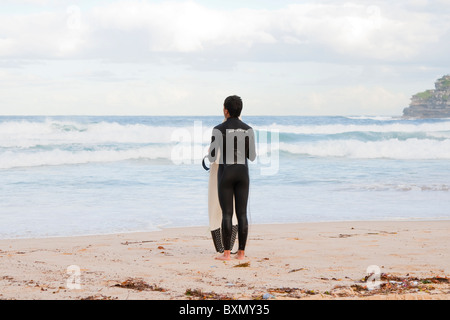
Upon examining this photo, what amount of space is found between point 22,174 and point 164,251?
493 inches

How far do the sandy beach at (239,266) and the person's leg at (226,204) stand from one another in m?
0.22

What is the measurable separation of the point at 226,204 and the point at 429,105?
81.2 meters

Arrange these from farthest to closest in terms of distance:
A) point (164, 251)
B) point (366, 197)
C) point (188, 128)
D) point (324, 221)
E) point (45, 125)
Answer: point (188, 128)
point (45, 125)
point (366, 197)
point (324, 221)
point (164, 251)

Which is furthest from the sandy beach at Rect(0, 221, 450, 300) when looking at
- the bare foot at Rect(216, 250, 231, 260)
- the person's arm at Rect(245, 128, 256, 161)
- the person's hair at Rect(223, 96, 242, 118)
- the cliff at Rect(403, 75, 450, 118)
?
the cliff at Rect(403, 75, 450, 118)

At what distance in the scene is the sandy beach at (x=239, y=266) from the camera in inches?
198

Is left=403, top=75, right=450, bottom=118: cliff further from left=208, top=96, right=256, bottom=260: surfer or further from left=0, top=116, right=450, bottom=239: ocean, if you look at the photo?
left=208, top=96, right=256, bottom=260: surfer

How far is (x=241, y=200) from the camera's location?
671 centimetres

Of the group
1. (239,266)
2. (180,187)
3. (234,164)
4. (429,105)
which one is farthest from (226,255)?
(429,105)

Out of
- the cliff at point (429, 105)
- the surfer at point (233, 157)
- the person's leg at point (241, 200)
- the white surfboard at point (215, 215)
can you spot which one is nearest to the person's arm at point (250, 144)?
the surfer at point (233, 157)

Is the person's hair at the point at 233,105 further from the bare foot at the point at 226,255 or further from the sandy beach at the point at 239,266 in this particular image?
the sandy beach at the point at 239,266

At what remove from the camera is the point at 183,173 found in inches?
734

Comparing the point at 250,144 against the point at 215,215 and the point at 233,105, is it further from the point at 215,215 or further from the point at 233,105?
the point at 215,215
